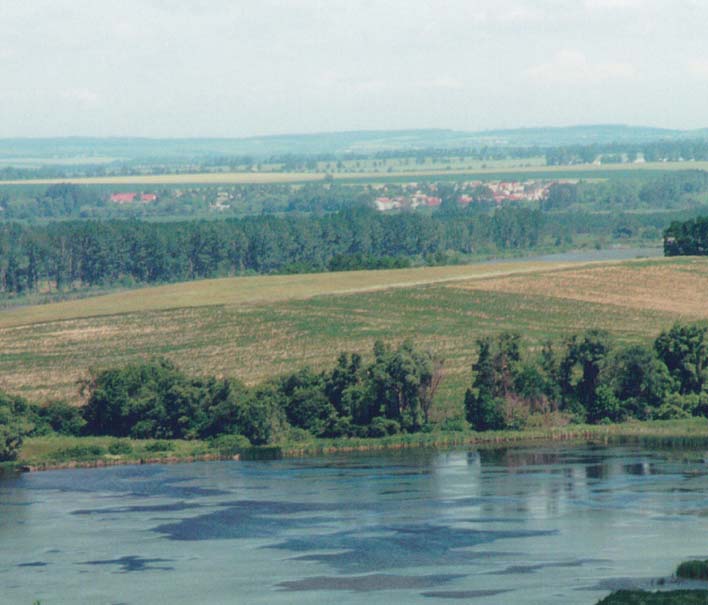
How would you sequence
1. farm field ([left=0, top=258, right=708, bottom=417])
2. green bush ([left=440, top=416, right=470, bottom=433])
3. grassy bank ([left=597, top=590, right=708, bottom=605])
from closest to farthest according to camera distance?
grassy bank ([left=597, top=590, right=708, bottom=605])
green bush ([left=440, top=416, right=470, bottom=433])
farm field ([left=0, top=258, right=708, bottom=417])

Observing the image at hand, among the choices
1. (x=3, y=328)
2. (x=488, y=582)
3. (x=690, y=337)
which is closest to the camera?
(x=488, y=582)

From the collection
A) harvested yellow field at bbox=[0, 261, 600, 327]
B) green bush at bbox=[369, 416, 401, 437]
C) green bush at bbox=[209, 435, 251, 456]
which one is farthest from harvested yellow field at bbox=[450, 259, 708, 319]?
green bush at bbox=[209, 435, 251, 456]

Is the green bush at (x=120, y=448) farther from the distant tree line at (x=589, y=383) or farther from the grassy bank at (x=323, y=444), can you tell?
the distant tree line at (x=589, y=383)

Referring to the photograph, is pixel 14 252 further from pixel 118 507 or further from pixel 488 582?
pixel 488 582

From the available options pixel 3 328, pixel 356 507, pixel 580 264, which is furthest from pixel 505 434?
pixel 580 264

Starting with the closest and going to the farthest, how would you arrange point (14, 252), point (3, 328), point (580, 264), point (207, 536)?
point (207, 536), point (3, 328), point (580, 264), point (14, 252)

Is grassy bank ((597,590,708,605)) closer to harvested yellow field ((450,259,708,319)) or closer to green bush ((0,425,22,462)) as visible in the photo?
green bush ((0,425,22,462))
